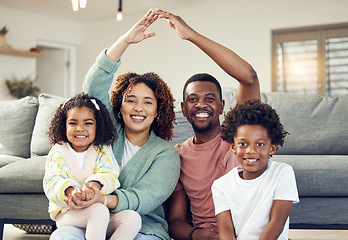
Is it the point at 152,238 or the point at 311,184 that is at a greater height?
the point at 311,184

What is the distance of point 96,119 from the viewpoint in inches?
67.6

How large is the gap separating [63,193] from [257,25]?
5354mm

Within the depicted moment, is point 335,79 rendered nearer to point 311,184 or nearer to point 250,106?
point 311,184

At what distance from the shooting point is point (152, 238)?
1600 millimetres

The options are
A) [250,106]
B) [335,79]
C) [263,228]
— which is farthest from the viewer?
[335,79]

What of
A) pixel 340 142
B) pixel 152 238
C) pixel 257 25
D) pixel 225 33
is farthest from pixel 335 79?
pixel 152 238

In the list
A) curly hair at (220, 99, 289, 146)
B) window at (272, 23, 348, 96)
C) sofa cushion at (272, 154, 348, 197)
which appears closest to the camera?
curly hair at (220, 99, 289, 146)

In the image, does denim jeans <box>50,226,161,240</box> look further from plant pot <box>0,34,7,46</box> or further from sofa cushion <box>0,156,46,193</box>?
plant pot <box>0,34,7,46</box>

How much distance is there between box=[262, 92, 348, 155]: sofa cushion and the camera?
2.64m

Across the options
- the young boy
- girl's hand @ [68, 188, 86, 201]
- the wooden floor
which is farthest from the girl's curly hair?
the wooden floor

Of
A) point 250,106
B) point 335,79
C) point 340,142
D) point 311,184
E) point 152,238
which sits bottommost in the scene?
point 152,238

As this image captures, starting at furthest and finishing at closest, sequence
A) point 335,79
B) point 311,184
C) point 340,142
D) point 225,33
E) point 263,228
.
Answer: point 225,33 < point 335,79 < point 340,142 < point 311,184 < point 263,228

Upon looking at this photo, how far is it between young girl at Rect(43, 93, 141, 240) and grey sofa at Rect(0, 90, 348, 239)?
25.4 inches

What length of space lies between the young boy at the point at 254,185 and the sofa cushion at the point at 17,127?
1.88 meters
